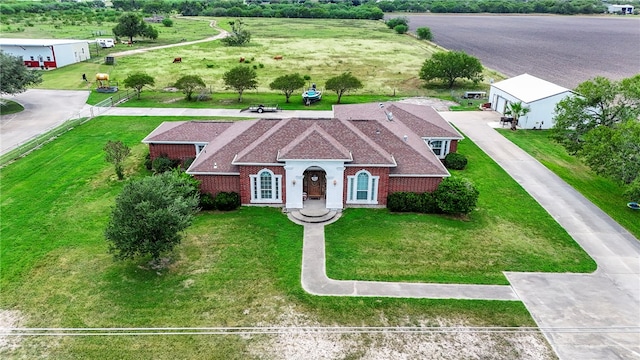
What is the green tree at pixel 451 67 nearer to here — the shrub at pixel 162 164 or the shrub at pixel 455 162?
the shrub at pixel 455 162

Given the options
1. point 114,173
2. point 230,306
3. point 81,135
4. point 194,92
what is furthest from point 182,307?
point 194,92

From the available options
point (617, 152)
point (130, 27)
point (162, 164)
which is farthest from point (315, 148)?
point (130, 27)

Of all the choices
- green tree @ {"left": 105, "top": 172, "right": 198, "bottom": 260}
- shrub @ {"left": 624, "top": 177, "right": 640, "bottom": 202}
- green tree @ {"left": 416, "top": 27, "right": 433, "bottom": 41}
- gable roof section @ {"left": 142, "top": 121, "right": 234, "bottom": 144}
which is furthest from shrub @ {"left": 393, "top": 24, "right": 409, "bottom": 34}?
green tree @ {"left": 105, "top": 172, "right": 198, "bottom": 260}

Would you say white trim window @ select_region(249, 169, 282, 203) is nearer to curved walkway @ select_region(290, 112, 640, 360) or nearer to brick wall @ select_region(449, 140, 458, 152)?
curved walkway @ select_region(290, 112, 640, 360)

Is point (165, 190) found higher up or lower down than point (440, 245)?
higher up

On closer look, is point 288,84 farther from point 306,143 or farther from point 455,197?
point 455,197

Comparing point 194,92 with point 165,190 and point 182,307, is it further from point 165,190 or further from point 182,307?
point 182,307

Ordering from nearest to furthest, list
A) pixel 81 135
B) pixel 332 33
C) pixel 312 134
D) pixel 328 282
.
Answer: pixel 328 282, pixel 312 134, pixel 81 135, pixel 332 33
